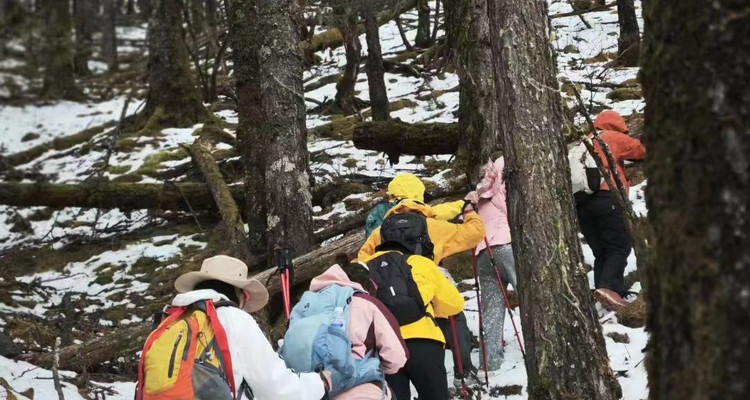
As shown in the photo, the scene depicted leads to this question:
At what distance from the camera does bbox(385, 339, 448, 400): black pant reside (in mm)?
5504

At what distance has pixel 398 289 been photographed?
552cm

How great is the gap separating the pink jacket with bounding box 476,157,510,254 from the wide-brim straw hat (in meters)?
3.12

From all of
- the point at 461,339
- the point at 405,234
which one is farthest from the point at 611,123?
the point at 405,234

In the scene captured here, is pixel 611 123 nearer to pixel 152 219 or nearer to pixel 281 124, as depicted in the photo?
pixel 281 124

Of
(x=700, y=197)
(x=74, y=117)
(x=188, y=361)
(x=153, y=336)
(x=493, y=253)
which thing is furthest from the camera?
(x=74, y=117)

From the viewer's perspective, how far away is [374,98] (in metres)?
13.0

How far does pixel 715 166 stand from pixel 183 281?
3.11m

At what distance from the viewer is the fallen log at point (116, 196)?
37.1 ft

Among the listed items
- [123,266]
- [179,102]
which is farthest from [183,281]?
[179,102]

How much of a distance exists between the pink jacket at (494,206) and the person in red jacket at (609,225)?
904 mm

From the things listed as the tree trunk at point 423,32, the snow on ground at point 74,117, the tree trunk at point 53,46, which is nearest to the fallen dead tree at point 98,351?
the tree trunk at point 53,46

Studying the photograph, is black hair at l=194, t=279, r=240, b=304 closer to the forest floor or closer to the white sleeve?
the white sleeve

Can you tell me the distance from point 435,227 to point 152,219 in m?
7.08

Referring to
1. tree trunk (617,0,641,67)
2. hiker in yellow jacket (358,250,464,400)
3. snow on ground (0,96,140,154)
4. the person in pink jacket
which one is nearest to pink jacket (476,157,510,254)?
the person in pink jacket
